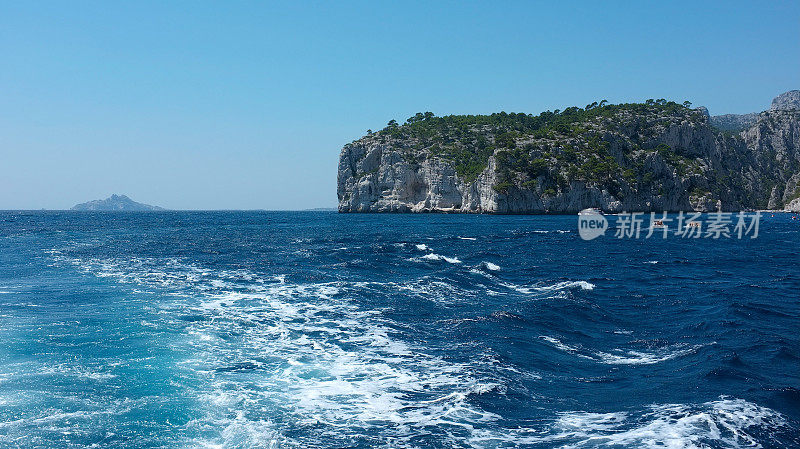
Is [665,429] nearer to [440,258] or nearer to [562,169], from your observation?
[440,258]

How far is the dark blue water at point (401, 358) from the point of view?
12039 mm

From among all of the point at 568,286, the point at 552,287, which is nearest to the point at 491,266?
the point at 552,287

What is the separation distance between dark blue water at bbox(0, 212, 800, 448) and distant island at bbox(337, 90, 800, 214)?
102050 mm

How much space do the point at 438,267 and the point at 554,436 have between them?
88.9ft

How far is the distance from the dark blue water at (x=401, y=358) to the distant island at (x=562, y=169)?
102050 mm

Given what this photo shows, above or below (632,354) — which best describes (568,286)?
above

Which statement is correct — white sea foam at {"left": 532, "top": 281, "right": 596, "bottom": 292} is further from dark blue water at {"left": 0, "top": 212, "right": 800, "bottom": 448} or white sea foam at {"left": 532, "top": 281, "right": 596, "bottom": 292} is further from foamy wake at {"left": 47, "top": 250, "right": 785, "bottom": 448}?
foamy wake at {"left": 47, "top": 250, "right": 785, "bottom": 448}

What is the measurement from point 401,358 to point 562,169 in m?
131

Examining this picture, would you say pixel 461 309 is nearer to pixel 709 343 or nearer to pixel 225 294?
pixel 709 343

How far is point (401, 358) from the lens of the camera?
17.8 m

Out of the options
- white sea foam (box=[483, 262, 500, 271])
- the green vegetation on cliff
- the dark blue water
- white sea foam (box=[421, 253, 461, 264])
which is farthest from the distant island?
the dark blue water

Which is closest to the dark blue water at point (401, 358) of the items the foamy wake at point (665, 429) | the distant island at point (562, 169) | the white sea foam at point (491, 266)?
the foamy wake at point (665, 429)

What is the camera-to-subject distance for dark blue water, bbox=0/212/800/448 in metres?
12.0

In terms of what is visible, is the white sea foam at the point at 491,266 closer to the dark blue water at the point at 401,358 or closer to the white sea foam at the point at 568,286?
the dark blue water at the point at 401,358
